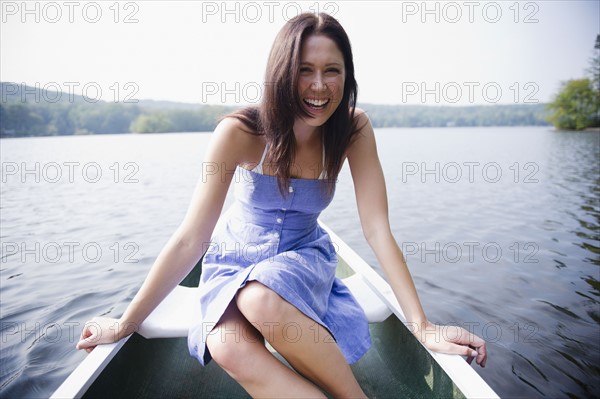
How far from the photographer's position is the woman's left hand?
1.42m

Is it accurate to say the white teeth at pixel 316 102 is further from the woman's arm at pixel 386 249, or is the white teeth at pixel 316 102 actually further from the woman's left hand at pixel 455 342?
the woman's left hand at pixel 455 342

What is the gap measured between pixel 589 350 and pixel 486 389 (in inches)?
97.1

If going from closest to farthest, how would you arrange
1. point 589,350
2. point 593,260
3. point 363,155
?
point 363,155
point 589,350
point 593,260

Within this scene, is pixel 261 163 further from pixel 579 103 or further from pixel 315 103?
pixel 579 103

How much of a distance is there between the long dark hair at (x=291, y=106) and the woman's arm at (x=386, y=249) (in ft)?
0.32

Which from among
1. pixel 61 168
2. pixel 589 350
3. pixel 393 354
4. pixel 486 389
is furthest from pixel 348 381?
pixel 61 168

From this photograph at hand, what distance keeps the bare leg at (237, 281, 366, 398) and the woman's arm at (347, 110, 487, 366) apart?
1.27ft

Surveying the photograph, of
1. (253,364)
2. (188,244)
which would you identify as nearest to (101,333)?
(188,244)

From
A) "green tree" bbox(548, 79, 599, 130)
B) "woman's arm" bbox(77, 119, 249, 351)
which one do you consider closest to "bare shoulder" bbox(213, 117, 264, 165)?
"woman's arm" bbox(77, 119, 249, 351)

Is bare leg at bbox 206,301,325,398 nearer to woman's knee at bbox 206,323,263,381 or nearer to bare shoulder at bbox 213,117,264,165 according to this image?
woman's knee at bbox 206,323,263,381

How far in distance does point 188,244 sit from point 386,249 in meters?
0.82

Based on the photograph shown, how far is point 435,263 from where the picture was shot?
5043mm

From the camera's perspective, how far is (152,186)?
39.1 feet

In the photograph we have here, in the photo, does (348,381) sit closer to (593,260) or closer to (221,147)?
(221,147)
